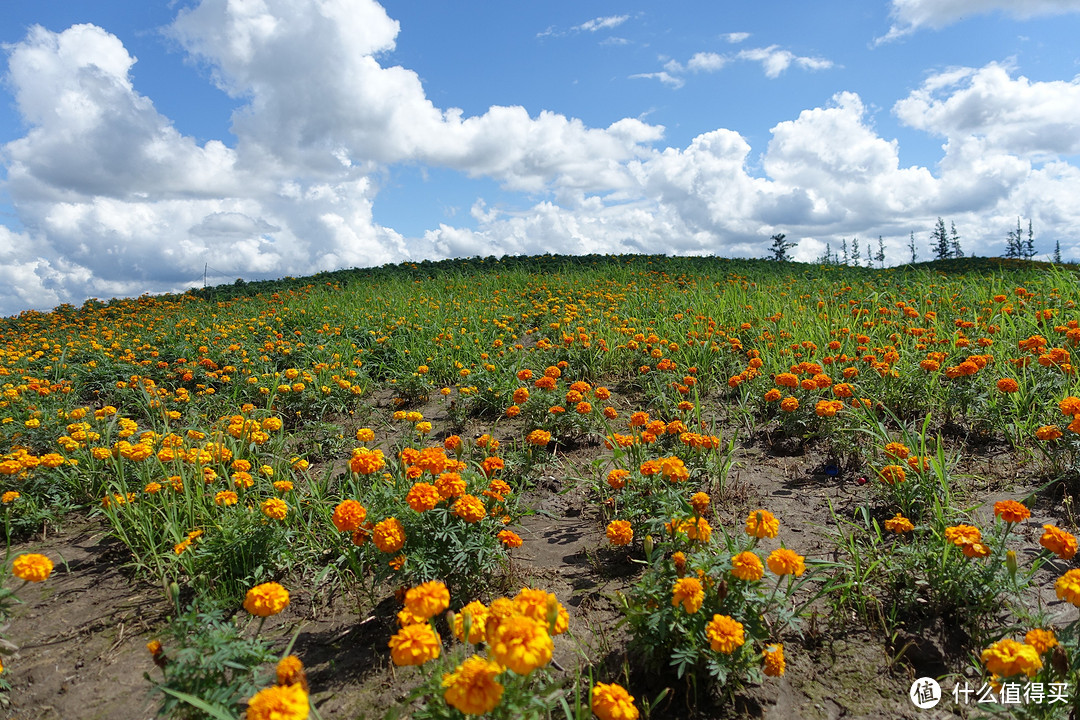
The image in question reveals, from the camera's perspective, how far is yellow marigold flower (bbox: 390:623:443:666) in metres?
1.27

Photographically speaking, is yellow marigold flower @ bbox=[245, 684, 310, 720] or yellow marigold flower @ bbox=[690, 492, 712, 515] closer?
yellow marigold flower @ bbox=[245, 684, 310, 720]

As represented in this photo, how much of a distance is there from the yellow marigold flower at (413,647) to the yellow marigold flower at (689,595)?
0.69 m

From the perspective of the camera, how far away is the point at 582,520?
2883 millimetres

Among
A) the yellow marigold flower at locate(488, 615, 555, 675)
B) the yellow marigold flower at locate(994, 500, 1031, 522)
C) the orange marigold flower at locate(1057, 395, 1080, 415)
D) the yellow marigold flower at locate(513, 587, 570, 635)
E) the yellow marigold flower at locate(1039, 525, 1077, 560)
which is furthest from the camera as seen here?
the orange marigold flower at locate(1057, 395, 1080, 415)

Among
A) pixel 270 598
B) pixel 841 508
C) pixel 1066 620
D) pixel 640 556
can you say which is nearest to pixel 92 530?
pixel 270 598

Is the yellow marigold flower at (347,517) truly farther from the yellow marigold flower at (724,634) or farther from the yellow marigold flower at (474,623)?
the yellow marigold flower at (724,634)

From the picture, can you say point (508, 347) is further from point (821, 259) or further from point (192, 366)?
point (821, 259)

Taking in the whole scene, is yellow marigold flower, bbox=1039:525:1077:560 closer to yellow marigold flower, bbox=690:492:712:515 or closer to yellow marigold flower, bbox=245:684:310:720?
yellow marigold flower, bbox=690:492:712:515

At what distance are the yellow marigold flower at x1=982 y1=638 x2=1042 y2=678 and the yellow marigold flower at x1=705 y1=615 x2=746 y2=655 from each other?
23.2 inches

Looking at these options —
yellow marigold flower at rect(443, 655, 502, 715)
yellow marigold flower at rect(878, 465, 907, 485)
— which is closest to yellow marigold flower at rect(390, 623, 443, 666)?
yellow marigold flower at rect(443, 655, 502, 715)

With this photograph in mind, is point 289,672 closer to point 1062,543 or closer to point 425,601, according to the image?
point 425,601

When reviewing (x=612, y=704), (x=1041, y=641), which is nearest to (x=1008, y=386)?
(x=1041, y=641)

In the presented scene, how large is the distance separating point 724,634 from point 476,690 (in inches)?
30.5

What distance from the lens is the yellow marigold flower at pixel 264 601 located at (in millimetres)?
1517
